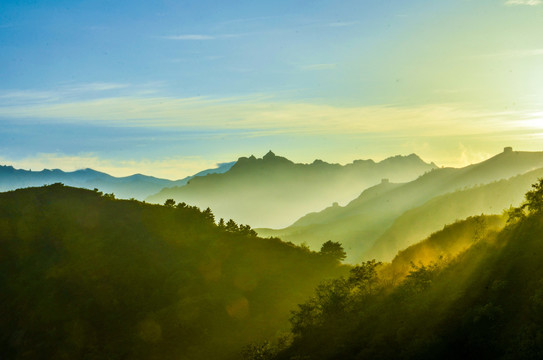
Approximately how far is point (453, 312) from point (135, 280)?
8423cm

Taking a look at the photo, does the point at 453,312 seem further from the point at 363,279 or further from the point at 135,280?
the point at 135,280

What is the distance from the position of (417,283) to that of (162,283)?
71272 millimetres

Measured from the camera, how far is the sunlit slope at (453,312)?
1447 inches

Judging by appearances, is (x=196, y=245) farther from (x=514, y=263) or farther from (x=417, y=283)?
(x=514, y=263)

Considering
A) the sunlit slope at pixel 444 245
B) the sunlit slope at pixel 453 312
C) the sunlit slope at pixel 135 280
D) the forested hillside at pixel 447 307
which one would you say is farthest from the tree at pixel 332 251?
the sunlit slope at pixel 453 312

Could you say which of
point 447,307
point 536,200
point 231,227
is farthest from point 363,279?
point 231,227

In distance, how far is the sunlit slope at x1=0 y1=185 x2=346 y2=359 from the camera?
86438 millimetres

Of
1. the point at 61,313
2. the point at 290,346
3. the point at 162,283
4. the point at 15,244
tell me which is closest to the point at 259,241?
the point at 162,283

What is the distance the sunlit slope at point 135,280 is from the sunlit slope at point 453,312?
2885 centimetres

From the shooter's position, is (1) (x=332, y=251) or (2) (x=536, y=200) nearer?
(2) (x=536, y=200)

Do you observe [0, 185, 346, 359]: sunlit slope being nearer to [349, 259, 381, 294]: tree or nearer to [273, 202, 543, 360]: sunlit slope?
[349, 259, 381, 294]: tree

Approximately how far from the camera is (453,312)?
141ft

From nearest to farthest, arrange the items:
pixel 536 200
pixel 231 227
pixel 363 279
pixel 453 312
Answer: pixel 453 312
pixel 536 200
pixel 363 279
pixel 231 227

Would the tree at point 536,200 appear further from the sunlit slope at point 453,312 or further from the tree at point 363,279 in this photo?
the tree at point 363,279
